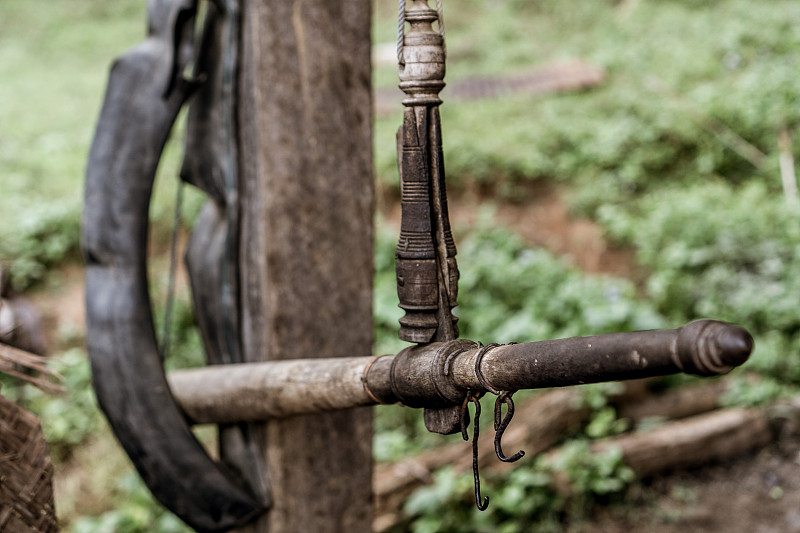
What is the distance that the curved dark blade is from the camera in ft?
5.90

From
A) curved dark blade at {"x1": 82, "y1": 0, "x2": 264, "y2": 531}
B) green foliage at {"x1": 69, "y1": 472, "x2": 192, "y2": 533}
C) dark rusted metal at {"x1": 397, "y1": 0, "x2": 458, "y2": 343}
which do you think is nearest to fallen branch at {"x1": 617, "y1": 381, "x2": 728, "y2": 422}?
green foliage at {"x1": 69, "y1": 472, "x2": 192, "y2": 533}

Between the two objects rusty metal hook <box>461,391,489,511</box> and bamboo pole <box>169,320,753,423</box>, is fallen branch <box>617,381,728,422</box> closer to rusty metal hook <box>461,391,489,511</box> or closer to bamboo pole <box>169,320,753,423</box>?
bamboo pole <box>169,320,753,423</box>

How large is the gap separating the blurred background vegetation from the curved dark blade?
1397mm

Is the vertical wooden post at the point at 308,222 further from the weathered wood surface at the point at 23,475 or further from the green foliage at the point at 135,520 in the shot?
the green foliage at the point at 135,520

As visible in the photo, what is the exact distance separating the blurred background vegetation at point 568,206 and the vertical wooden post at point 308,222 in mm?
1227

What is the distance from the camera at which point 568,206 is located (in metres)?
5.90

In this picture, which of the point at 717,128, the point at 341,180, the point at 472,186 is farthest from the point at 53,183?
the point at 717,128

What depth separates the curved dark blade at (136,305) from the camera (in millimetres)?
1799

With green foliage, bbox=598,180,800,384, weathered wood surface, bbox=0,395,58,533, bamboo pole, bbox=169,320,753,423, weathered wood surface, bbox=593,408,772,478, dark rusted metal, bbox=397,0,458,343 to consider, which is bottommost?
weathered wood surface, bbox=593,408,772,478

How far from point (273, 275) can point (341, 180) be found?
30cm

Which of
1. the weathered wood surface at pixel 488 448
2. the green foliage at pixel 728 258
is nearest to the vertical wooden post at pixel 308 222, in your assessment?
the weathered wood surface at pixel 488 448

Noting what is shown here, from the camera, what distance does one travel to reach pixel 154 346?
1.83m

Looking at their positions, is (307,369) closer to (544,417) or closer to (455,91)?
(544,417)

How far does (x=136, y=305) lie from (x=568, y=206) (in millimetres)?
4546
